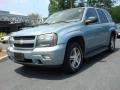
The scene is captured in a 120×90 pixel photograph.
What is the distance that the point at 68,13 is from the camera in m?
7.99

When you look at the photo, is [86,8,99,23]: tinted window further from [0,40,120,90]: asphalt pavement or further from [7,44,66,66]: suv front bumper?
[7,44,66,66]: suv front bumper

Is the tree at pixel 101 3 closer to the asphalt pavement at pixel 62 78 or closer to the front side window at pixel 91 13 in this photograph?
the front side window at pixel 91 13

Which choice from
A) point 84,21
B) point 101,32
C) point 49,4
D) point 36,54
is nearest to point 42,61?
point 36,54

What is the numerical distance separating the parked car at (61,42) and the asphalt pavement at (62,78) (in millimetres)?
362

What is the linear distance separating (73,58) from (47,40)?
1001 millimetres

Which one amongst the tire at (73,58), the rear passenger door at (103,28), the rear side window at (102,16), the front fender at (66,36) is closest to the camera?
the front fender at (66,36)

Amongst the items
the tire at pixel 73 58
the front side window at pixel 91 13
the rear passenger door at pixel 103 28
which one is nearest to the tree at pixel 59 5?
the rear passenger door at pixel 103 28

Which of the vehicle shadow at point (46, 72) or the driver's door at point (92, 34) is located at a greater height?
the driver's door at point (92, 34)

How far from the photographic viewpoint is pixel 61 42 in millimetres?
6246

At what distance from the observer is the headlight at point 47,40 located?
6152 millimetres

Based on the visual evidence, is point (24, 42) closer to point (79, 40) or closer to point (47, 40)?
point (47, 40)

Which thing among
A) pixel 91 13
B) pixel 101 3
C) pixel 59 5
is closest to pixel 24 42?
pixel 91 13

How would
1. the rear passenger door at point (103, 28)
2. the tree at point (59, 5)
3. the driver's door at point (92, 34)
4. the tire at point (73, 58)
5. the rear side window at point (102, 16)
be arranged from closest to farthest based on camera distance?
the tire at point (73, 58), the driver's door at point (92, 34), the rear passenger door at point (103, 28), the rear side window at point (102, 16), the tree at point (59, 5)

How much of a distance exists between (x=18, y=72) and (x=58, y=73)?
1.18 metres
